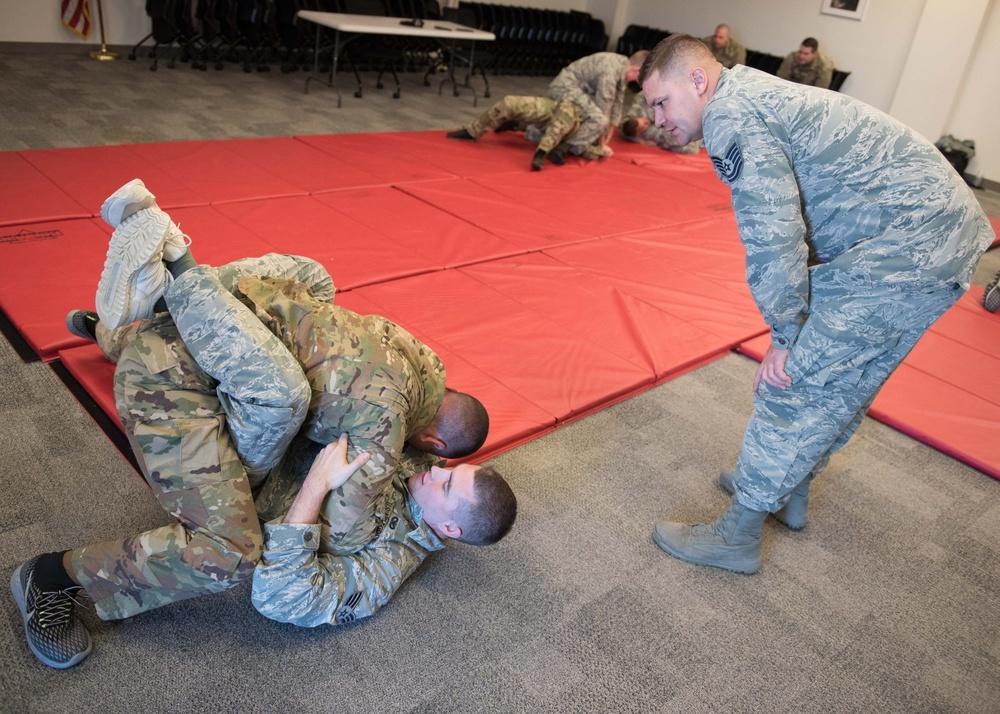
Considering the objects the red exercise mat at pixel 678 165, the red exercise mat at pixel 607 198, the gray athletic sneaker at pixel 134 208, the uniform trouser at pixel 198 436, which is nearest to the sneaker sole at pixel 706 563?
the uniform trouser at pixel 198 436

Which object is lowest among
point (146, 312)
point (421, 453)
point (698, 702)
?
point (698, 702)

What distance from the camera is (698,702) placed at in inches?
72.3

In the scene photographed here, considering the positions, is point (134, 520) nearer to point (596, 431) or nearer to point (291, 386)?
point (291, 386)

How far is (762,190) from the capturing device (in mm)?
1815

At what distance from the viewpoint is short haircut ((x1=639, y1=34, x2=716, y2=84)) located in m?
1.92

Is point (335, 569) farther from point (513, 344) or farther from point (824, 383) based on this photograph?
point (513, 344)

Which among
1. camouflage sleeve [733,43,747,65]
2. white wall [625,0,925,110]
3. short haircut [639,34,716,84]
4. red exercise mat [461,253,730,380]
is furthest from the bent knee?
white wall [625,0,925,110]

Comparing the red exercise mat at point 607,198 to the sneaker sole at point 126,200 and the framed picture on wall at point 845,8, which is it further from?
the framed picture on wall at point 845,8

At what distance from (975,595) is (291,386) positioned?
6.97 ft

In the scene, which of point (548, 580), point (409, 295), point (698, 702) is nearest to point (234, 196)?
point (409, 295)

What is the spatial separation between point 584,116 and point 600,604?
4.81 meters

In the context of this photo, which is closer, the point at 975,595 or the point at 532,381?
the point at 975,595

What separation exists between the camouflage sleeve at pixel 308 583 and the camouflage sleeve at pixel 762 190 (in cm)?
123

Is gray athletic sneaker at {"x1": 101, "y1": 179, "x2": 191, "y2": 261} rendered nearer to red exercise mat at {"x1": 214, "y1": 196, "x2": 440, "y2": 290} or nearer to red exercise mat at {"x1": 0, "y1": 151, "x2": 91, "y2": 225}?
red exercise mat at {"x1": 214, "y1": 196, "x2": 440, "y2": 290}
